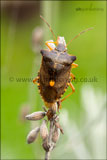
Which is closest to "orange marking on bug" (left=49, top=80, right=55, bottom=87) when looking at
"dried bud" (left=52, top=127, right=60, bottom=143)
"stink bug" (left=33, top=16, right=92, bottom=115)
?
"stink bug" (left=33, top=16, right=92, bottom=115)

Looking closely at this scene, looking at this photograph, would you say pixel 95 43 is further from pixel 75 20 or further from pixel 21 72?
pixel 21 72

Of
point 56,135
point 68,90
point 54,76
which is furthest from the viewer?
point 68,90

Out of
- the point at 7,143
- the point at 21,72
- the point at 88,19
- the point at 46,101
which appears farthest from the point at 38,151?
the point at 88,19

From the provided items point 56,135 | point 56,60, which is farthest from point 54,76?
point 56,135

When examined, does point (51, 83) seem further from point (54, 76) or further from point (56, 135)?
point (56, 135)

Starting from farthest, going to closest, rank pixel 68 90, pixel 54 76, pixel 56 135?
pixel 68 90 < pixel 54 76 < pixel 56 135

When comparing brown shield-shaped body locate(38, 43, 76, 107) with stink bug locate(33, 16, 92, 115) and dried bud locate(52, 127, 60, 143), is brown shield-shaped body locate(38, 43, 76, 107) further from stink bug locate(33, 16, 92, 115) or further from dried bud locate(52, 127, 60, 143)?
dried bud locate(52, 127, 60, 143)
